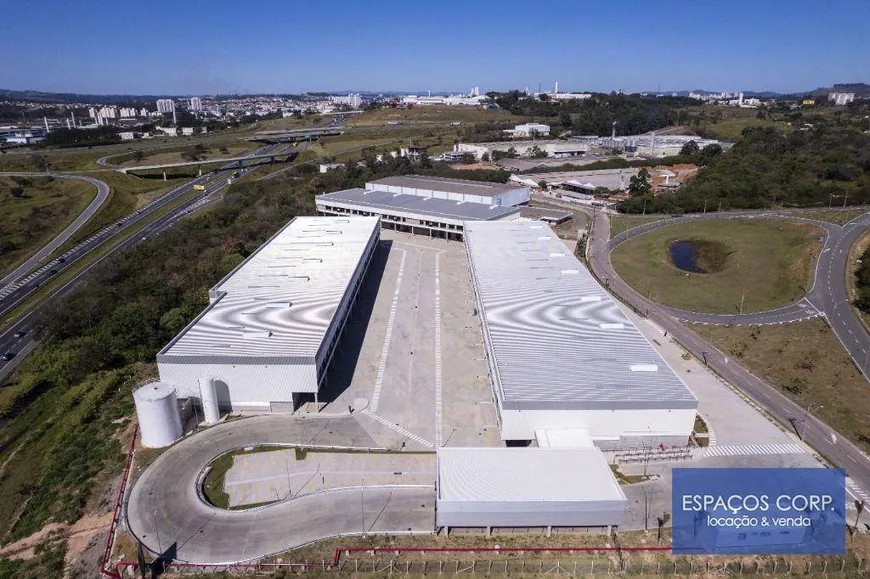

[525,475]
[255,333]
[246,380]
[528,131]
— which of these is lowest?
[525,475]

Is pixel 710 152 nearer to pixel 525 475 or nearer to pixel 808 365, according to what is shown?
pixel 808 365

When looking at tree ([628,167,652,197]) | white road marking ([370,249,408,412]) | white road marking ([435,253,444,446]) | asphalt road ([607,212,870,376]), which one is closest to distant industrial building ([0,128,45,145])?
white road marking ([370,249,408,412])

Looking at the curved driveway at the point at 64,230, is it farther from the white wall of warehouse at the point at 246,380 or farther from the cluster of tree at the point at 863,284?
the cluster of tree at the point at 863,284

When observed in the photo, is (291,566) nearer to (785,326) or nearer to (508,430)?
(508,430)

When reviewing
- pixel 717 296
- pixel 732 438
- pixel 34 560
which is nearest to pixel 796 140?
pixel 717 296

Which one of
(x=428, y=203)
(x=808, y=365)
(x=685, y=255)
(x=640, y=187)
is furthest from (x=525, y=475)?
(x=640, y=187)

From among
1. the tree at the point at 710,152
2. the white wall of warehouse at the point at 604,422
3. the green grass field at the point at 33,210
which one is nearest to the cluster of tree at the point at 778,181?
the tree at the point at 710,152
